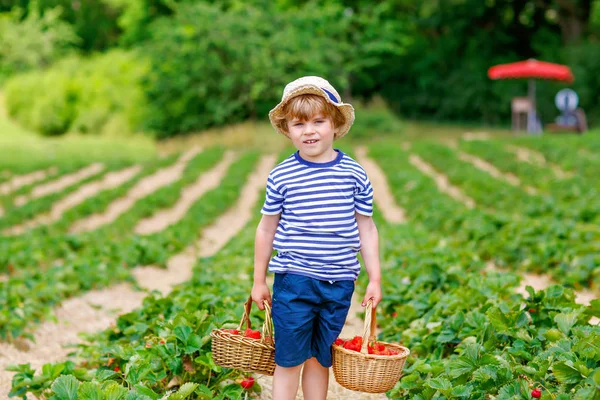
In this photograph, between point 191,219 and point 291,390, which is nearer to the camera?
point 291,390

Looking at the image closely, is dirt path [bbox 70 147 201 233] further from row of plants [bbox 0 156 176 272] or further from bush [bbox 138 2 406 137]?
bush [bbox 138 2 406 137]

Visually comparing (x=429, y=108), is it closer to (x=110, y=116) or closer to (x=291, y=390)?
(x=110, y=116)

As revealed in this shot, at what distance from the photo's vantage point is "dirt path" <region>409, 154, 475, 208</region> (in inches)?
560

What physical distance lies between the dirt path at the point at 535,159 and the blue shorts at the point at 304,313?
12.2m

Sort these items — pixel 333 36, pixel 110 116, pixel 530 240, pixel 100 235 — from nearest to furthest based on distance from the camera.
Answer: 1. pixel 530 240
2. pixel 100 235
3. pixel 333 36
4. pixel 110 116

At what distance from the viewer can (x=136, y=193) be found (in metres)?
17.2

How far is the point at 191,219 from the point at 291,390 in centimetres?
957

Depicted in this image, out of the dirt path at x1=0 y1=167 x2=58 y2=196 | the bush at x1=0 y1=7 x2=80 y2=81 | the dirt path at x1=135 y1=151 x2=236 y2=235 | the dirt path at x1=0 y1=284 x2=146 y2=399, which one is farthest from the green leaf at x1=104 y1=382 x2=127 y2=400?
the bush at x1=0 y1=7 x2=80 y2=81

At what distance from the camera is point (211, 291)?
506 centimetres

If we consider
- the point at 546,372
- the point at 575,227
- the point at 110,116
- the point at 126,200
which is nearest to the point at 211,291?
the point at 546,372

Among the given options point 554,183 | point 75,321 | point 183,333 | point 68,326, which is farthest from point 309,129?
point 554,183

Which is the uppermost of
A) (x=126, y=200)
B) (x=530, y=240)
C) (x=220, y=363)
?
(x=220, y=363)

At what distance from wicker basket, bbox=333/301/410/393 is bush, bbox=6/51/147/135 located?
3128cm

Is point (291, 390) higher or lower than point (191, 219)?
higher
